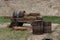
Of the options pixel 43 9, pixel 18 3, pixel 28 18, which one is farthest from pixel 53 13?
pixel 28 18

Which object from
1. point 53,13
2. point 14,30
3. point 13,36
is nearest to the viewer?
point 13,36

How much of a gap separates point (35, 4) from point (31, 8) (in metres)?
0.33

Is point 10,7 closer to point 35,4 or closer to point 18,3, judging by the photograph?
point 18,3

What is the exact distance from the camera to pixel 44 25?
26.4 ft

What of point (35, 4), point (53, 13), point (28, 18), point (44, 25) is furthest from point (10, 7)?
point (44, 25)

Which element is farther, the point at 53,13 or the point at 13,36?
the point at 53,13

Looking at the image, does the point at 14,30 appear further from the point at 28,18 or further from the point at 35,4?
the point at 35,4

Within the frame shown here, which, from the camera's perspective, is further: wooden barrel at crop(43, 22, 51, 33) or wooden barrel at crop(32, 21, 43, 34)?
wooden barrel at crop(43, 22, 51, 33)

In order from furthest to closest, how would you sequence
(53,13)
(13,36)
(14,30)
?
(53,13) < (14,30) < (13,36)

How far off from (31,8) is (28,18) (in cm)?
606

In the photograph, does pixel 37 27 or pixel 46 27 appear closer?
pixel 37 27

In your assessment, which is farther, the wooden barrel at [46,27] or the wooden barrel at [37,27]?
the wooden barrel at [46,27]

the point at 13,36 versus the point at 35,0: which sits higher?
the point at 35,0

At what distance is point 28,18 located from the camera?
353 inches
